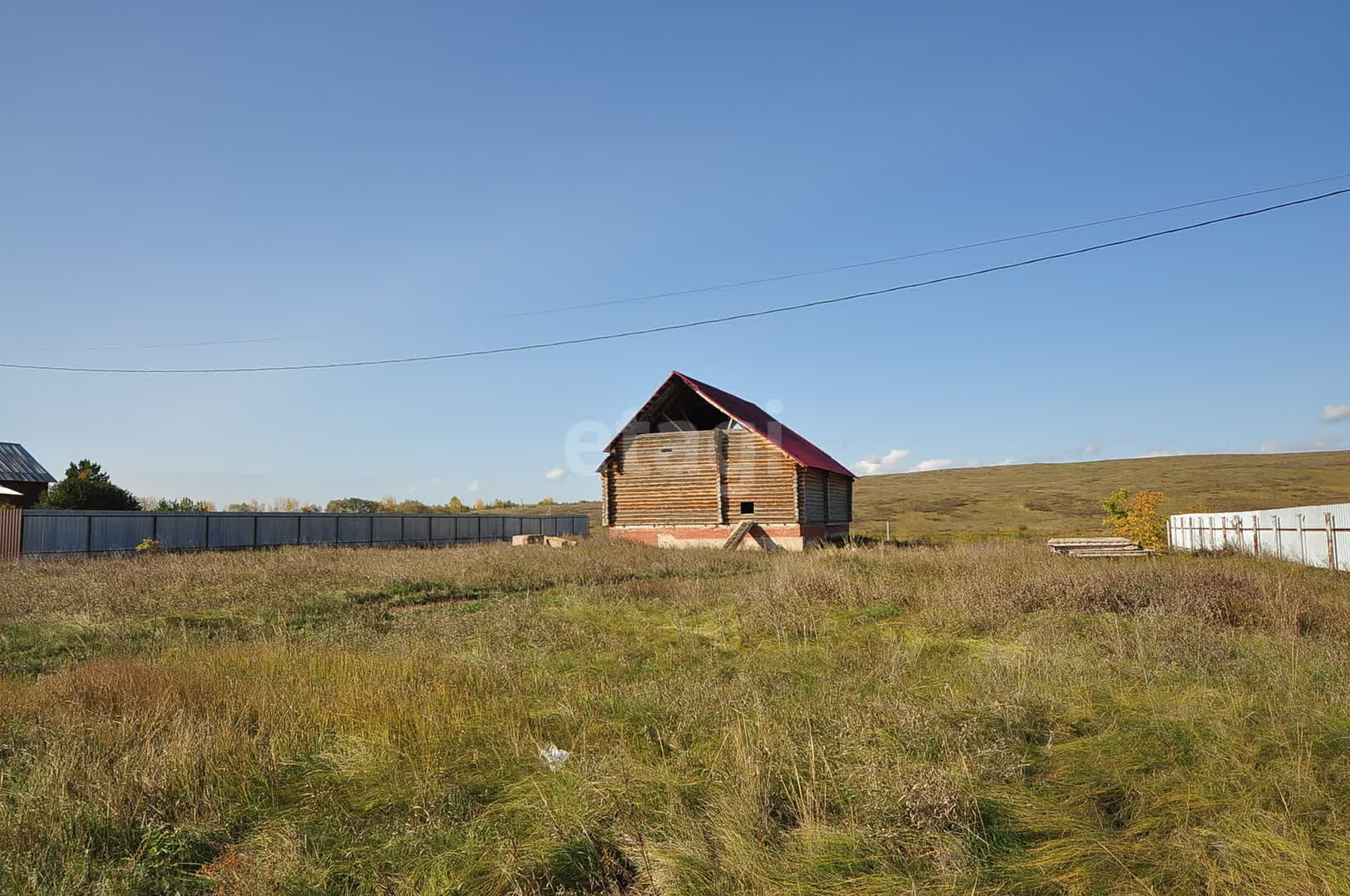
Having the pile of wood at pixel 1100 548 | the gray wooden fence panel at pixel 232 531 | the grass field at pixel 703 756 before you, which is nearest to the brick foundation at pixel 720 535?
the pile of wood at pixel 1100 548

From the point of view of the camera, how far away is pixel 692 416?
98.8 feet

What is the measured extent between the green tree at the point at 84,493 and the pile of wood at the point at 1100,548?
1674 inches

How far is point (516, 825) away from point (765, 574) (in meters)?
12.4

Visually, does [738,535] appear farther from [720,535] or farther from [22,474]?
[22,474]

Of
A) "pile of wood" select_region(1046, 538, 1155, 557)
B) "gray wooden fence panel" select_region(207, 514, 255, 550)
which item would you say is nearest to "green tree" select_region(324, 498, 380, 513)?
"gray wooden fence panel" select_region(207, 514, 255, 550)

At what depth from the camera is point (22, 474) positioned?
140ft

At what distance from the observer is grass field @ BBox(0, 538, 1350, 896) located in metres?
3.60

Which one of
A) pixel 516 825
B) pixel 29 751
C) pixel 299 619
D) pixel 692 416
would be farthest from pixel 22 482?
pixel 516 825

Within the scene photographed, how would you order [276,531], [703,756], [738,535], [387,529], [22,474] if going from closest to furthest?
[703,756], [738,535], [276,531], [387,529], [22,474]

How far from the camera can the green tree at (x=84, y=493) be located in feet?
122

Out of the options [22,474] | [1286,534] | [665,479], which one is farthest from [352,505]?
[1286,534]

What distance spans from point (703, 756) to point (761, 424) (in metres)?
25.4

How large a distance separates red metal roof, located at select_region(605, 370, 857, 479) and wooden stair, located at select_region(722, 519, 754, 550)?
2927 millimetres

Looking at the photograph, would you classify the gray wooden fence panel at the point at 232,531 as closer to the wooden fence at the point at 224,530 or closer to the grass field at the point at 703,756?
the wooden fence at the point at 224,530
